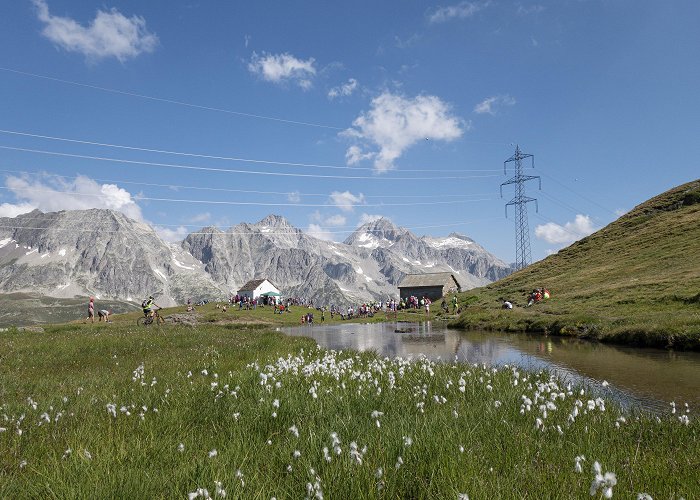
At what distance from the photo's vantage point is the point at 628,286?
42281 millimetres

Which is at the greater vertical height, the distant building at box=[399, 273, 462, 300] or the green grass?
the distant building at box=[399, 273, 462, 300]

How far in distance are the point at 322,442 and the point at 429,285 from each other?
349 ft

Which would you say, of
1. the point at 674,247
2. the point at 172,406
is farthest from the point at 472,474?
the point at 674,247

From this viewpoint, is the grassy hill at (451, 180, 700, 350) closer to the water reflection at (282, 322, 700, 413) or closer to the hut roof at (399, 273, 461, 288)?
the water reflection at (282, 322, 700, 413)

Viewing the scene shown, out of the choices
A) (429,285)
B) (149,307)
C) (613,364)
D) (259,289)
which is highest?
(429,285)

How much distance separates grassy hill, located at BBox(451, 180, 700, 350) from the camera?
991 inches

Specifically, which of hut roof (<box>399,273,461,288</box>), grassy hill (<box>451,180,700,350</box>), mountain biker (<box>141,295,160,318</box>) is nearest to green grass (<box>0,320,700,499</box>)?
grassy hill (<box>451,180,700,350</box>)

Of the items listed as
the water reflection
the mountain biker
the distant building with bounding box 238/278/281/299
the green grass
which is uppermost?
the distant building with bounding box 238/278/281/299

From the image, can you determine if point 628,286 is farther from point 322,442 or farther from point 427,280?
point 427,280

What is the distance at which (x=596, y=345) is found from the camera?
77.9 feet

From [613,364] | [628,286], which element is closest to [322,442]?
[613,364]

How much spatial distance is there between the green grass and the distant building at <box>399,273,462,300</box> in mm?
98975

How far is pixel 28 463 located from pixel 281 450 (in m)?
3.11

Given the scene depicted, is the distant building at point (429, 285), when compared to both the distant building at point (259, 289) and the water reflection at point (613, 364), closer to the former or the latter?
the distant building at point (259, 289)
